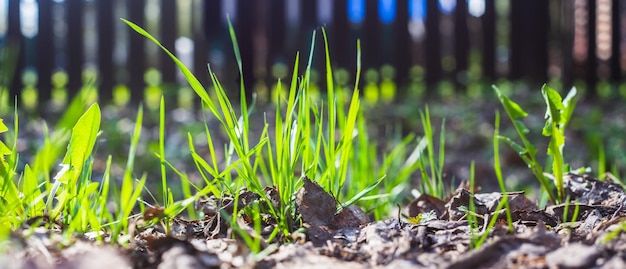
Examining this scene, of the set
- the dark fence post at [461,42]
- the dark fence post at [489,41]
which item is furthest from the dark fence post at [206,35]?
the dark fence post at [489,41]

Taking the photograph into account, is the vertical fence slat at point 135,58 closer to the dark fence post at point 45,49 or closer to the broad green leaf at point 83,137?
the dark fence post at point 45,49

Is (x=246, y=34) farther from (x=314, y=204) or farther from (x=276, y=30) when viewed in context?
(x=314, y=204)

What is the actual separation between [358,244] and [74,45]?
5.24 m

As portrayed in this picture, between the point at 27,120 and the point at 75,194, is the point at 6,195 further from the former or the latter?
the point at 27,120

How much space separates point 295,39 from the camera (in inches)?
241

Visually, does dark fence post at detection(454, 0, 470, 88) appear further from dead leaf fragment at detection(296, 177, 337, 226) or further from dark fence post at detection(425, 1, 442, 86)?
dead leaf fragment at detection(296, 177, 337, 226)

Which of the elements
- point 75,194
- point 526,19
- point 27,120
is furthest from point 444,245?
point 526,19

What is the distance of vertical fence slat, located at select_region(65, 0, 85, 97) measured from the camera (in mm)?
5703

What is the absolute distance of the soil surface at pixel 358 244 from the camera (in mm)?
893

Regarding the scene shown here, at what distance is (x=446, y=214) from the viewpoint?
1.34m

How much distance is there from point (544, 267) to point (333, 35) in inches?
214

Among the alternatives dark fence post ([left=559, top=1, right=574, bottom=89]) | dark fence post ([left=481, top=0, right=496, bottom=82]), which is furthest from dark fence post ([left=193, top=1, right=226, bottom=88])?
dark fence post ([left=559, top=1, right=574, bottom=89])

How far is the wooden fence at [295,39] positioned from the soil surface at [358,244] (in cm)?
470

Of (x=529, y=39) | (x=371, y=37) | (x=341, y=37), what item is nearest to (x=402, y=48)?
(x=371, y=37)
